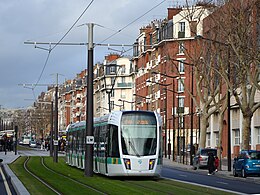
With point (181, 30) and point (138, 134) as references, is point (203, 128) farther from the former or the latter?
point (181, 30)

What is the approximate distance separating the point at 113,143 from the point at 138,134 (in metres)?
1.20

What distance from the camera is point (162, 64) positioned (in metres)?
105

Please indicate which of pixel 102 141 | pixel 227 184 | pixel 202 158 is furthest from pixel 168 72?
pixel 227 184

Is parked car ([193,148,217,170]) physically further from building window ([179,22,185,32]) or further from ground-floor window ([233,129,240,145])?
building window ([179,22,185,32])

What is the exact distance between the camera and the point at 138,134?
110ft

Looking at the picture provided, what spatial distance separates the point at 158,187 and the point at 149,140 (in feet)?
16.4

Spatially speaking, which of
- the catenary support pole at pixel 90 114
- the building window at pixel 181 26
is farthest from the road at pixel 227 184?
the building window at pixel 181 26

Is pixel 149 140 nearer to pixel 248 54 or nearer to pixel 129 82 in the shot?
pixel 248 54

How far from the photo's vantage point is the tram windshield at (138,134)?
109 ft

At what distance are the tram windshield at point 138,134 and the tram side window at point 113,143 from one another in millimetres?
300

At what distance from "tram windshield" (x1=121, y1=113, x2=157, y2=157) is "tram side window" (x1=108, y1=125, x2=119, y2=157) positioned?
300 millimetres

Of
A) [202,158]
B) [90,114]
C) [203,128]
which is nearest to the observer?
[90,114]

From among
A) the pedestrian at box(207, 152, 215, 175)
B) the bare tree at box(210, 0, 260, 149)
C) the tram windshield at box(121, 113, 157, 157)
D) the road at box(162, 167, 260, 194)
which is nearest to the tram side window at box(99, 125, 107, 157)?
the tram windshield at box(121, 113, 157, 157)

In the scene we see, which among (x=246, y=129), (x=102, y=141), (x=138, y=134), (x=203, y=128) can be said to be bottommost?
(x=102, y=141)
